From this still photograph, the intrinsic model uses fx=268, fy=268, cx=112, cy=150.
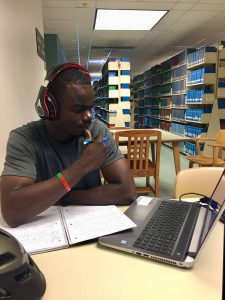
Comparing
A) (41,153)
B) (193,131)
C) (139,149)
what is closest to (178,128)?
(193,131)

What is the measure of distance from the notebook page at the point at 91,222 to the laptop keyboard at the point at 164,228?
0.07 m

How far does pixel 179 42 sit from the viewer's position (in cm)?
712

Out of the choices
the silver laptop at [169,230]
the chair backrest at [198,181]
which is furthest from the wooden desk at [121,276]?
the chair backrest at [198,181]

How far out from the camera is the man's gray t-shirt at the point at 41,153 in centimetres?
106

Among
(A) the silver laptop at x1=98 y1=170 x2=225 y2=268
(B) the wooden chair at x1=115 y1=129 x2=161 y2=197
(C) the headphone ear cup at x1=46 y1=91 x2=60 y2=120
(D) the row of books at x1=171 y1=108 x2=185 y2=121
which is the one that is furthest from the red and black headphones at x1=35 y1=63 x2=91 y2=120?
(D) the row of books at x1=171 y1=108 x2=185 y2=121

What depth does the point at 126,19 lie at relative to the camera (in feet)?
16.4

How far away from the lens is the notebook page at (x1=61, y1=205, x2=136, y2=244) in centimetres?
82

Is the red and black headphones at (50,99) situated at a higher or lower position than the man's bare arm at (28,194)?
higher

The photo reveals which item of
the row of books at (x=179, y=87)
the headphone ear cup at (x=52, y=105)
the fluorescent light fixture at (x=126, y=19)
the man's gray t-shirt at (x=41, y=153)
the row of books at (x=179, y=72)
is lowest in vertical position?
the man's gray t-shirt at (x=41, y=153)

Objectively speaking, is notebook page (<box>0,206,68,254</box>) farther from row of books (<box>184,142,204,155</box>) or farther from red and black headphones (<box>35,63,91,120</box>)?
row of books (<box>184,142,204,155</box>)

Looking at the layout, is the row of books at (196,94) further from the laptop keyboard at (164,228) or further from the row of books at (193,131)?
the laptop keyboard at (164,228)

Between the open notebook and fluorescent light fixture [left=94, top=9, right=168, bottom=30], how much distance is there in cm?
434

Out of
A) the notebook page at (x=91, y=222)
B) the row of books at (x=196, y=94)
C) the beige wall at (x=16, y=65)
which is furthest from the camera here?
the row of books at (x=196, y=94)

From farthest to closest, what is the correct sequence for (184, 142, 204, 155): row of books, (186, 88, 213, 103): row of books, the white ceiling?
(184, 142, 204, 155): row of books, (186, 88, 213, 103): row of books, the white ceiling
